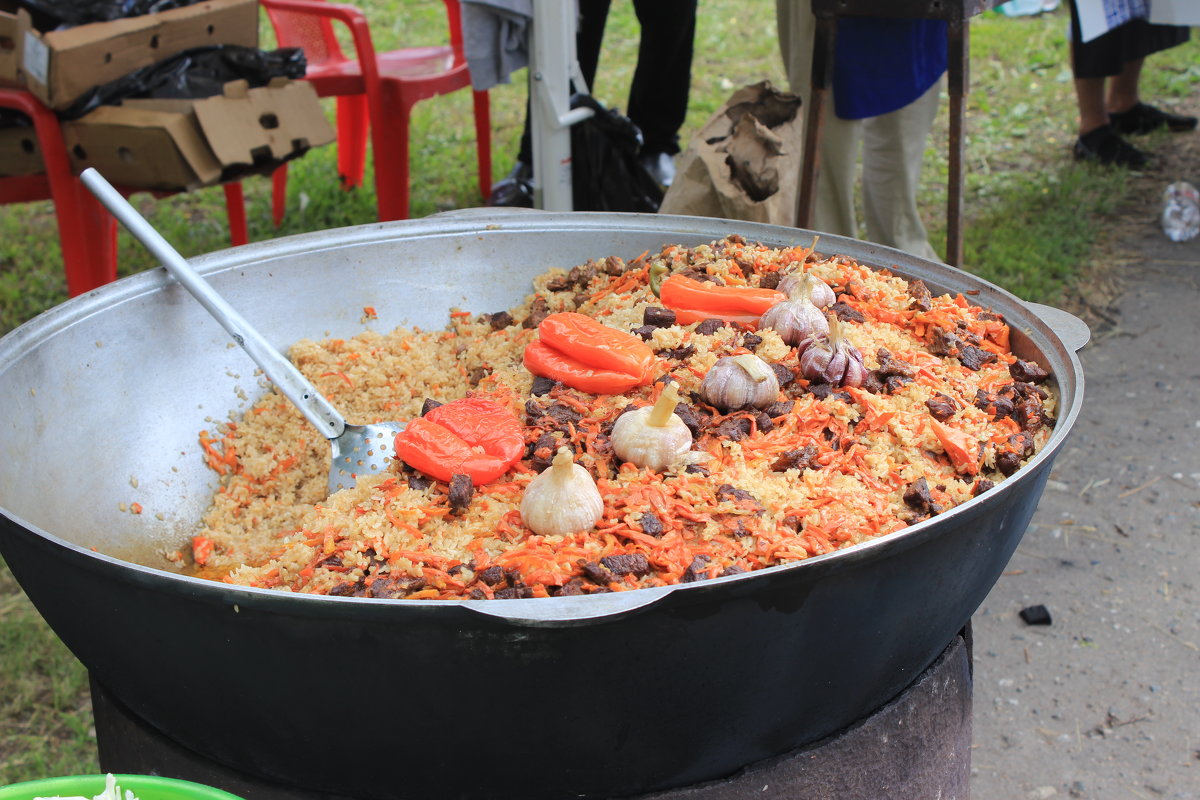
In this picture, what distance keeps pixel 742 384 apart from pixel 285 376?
3.08 ft

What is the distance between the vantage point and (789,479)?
168 centimetres

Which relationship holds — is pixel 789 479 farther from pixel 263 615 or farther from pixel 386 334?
pixel 386 334

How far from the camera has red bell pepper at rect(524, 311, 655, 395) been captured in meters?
1.95

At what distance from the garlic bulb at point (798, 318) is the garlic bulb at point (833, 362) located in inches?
3.5

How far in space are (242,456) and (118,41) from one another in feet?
7.35

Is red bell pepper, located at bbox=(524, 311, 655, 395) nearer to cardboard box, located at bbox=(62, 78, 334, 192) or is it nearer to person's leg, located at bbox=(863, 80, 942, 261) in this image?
cardboard box, located at bbox=(62, 78, 334, 192)

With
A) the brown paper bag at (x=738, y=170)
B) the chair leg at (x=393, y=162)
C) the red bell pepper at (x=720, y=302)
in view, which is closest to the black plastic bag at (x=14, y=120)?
the chair leg at (x=393, y=162)

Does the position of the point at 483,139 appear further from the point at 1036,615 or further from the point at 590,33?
the point at 1036,615

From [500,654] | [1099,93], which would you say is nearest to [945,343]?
[500,654]

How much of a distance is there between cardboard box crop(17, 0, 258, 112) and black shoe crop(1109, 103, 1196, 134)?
575 centimetres

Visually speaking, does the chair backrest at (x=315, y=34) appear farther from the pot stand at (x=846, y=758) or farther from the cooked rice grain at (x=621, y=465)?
the pot stand at (x=846, y=758)

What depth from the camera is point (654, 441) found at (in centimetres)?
169

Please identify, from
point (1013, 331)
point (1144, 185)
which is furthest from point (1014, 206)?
point (1013, 331)

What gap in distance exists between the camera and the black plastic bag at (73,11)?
12.1 feet
